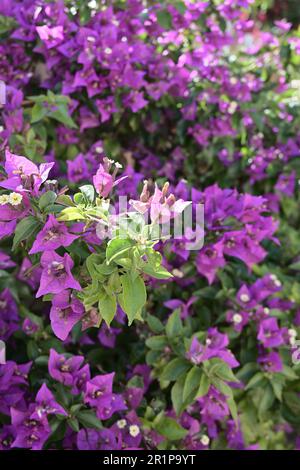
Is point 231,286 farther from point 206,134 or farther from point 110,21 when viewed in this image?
point 110,21

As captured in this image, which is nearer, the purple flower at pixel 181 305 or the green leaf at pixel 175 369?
the green leaf at pixel 175 369

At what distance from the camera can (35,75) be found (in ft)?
5.82

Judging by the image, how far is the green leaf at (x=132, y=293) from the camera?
33.9 inches

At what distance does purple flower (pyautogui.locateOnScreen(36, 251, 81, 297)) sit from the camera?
0.91 m

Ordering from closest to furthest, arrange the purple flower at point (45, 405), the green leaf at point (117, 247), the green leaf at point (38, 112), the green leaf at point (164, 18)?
the green leaf at point (117, 247)
the purple flower at point (45, 405)
the green leaf at point (38, 112)
the green leaf at point (164, 18)

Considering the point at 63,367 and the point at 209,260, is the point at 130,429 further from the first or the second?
the point at 209,260

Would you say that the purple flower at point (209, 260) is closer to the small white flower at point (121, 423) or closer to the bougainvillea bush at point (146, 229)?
the bougainvillea bush at point (146, 229)

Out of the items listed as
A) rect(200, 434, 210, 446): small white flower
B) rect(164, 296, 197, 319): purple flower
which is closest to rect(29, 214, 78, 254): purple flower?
rect(164, 296, 197, 319): purple flower

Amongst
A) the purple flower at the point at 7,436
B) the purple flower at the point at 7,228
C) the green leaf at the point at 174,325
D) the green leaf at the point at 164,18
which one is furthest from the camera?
the green leaf at the point at 164,18

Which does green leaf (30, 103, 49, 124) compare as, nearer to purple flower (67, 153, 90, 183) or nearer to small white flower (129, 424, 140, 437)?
purple flower (67, 153, 90, 183)

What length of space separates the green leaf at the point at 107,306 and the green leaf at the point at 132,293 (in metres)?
0.04

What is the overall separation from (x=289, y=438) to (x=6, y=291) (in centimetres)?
126

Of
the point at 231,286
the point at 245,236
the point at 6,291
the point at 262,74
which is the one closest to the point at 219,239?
the point at 245,236

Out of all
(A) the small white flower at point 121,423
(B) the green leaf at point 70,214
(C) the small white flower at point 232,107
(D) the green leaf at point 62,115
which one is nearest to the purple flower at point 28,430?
(A) the small white flower at point 121,423
